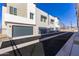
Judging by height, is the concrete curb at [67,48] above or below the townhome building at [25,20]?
below

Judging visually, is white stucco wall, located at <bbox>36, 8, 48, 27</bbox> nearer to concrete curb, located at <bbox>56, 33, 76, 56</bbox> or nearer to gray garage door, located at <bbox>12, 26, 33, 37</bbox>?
gray garage door, located at <bbox>12, 26, 33, 37</bbox>

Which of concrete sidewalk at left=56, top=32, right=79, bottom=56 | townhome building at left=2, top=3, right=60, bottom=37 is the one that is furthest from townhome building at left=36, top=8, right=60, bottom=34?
concrete sidewalk at left=56, top=32, right=79, bottom=56

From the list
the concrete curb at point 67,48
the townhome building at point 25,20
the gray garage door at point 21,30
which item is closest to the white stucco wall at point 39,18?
the townhome building at point 25,20

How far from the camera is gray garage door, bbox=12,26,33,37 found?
2.60 metres

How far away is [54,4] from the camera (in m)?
2.46

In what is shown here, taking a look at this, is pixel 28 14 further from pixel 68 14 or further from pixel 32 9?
pixel 68 14

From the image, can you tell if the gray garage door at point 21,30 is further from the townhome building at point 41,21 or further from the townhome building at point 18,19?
the townhome building at point 41,21

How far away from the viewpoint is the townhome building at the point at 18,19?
254 cm

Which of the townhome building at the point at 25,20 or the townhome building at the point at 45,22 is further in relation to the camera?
the townhome building at the point at 45,22

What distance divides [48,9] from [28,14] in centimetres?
30

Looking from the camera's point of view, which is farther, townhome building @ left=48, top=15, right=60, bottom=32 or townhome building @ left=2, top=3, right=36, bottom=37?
townhome building @ left=48, top=15, right=60, bottom=32

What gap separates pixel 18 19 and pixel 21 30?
14 centimetres

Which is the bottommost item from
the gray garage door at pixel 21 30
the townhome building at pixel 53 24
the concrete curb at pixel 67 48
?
the concrete curb at pixel 67 48

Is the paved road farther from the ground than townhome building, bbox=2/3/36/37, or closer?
closer
